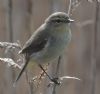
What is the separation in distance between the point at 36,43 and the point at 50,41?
0.10 metres

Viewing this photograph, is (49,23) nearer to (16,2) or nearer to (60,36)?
(60,36)

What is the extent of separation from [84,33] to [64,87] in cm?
71

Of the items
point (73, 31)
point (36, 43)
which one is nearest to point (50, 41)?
point (36, 43)

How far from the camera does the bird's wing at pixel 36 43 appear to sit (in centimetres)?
303

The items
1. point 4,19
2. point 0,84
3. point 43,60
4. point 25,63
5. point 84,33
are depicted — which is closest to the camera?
point 25,63

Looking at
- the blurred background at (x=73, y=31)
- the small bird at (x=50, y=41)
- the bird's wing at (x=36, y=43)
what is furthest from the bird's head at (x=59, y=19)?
the blurred background at (x=73, y=31)

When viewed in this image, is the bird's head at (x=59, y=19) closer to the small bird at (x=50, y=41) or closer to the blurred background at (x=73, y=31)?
the small bird at (x=50, y=41)

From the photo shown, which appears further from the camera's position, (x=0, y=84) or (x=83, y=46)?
(x=83, y=46)

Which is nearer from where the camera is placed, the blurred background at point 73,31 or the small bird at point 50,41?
the small bird at point 50,41

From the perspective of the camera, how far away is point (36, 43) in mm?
3068

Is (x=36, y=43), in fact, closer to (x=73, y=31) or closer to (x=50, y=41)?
(x=50, y=41)

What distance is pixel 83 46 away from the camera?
5516mm

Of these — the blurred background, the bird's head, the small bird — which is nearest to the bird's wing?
the small bird

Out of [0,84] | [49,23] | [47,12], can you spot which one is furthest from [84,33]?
[49,23]
